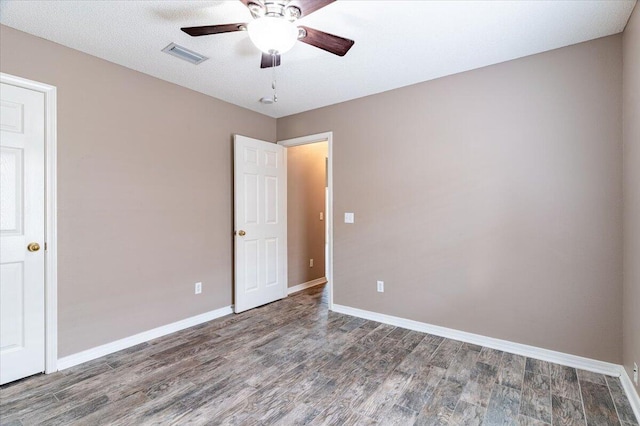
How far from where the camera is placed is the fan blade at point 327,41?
183cm

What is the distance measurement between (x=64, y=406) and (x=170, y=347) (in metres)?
0.88

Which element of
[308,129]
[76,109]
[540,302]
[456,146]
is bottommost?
[540,302]

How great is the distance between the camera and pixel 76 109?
2.50 metres

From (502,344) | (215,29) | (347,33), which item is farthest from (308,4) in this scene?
(502,344)

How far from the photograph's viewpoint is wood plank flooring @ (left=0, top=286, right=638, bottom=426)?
1.87 m

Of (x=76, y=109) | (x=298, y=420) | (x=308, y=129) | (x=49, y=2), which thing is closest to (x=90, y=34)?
(x=49, y=2)

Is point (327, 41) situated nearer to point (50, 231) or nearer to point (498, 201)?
point (498, 201)

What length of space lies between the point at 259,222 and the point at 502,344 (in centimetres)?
284

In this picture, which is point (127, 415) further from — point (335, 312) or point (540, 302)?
point (540, 302)

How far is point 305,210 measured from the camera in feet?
15.7

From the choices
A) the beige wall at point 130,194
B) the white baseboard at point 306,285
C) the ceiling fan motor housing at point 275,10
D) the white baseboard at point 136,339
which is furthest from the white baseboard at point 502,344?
the ceiling fan motor housing at point 275,10

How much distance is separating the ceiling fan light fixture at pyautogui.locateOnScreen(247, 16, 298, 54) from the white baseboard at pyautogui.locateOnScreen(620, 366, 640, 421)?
294cm

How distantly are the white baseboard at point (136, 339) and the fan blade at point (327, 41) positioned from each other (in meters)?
2.86

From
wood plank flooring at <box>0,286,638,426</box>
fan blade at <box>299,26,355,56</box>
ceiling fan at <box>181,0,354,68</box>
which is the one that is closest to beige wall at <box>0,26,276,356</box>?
wood plank flooring at <box>0,286,638,426</box>
